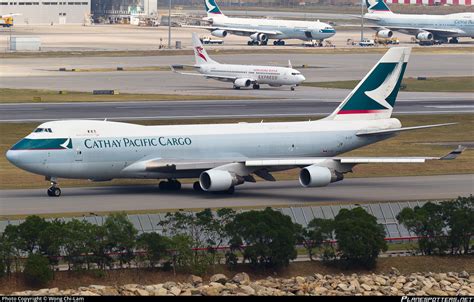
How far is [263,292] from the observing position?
130ft

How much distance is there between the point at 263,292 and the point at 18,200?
19671 mm

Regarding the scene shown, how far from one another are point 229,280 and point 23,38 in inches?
5875

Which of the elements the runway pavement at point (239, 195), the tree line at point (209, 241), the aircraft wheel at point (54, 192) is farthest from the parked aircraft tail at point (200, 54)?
the tree line at point (209, 241)

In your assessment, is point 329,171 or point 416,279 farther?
point 329,171

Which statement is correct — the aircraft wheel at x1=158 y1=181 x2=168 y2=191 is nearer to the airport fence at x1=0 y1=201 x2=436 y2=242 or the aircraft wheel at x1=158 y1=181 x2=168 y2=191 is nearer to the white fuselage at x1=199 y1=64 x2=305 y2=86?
the airport fence at x1=0 y1=201 x2=436 y2=242

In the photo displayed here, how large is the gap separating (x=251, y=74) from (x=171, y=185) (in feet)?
227

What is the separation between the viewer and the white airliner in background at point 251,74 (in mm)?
127688

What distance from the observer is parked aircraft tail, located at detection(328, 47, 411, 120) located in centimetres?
6500

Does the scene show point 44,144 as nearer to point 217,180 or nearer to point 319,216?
point 217,180

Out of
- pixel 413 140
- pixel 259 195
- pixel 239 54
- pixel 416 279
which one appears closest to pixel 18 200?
pixel 259 195

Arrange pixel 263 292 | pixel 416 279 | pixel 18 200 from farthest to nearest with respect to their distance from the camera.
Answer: pixel 18 200
pixel 416 279
pixel 263 292

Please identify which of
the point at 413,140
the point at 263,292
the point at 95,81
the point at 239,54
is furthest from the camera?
the point at 239,54

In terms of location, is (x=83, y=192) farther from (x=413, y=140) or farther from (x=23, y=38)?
(x=23, y=38)

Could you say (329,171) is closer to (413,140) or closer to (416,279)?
(416,279)
